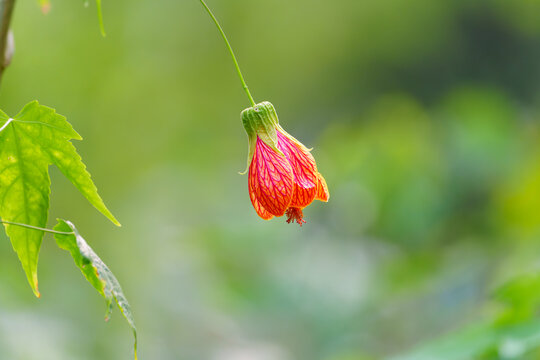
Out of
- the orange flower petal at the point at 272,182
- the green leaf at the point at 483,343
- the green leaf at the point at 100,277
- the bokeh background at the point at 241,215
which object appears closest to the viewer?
the green leaf at the point at 100,277

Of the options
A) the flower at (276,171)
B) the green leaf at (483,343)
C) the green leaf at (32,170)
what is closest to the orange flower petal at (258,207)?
the flower at (276,171)

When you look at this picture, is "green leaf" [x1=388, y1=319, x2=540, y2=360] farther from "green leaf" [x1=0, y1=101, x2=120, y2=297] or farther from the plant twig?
the plant twig

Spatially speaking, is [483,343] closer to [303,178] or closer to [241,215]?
[303,178]

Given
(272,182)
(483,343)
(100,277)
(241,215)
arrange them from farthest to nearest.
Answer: (241,215) → (483,343) → (272,182) → (100,277)

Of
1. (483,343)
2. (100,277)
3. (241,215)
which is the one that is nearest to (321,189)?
(100,277)

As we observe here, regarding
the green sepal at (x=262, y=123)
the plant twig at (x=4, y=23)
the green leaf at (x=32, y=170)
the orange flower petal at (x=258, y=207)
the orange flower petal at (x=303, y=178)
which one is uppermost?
the green sepal at (x=262, y=123)

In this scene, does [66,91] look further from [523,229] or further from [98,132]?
[523,229]

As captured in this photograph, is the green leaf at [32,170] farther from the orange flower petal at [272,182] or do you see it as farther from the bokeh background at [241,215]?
the bokeh background at [241,215]

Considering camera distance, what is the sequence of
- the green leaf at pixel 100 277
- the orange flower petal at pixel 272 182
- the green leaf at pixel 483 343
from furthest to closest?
the green leaf at pixel 483 343
the orange flower petal at pixel 272 182
the green leaf at pixel 100 277

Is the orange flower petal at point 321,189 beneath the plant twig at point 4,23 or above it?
above
